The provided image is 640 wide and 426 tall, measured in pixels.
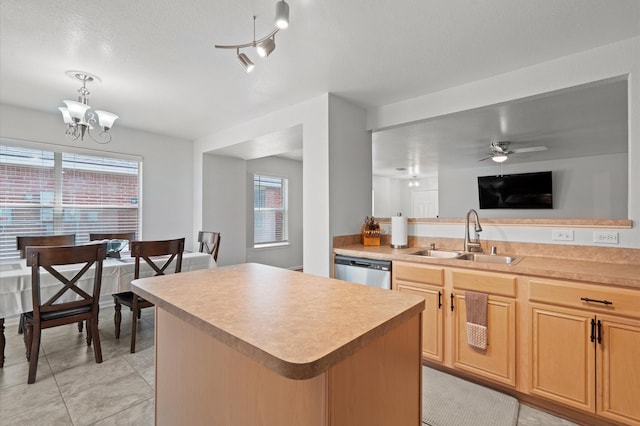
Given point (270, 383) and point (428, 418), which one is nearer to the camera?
point (270, 383)

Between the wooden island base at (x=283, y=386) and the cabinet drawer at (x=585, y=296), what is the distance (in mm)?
1266

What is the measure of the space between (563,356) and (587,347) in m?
0.14

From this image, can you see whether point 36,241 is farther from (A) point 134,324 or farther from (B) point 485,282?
(B) point 485,282

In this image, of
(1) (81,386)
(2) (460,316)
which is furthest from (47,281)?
(2) (460,316)

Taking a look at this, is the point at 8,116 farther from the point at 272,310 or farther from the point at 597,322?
the point at 597,322

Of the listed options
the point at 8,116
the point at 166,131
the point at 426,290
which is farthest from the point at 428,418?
the point at 8,116

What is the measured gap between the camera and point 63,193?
374cm

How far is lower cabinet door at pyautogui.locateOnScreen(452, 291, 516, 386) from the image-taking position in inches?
77.9

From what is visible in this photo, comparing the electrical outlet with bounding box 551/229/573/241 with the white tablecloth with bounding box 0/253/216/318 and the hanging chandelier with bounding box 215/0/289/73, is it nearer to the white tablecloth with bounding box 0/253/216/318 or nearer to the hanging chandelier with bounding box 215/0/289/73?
the hanging chandelier with bounding box 215/0/289/73

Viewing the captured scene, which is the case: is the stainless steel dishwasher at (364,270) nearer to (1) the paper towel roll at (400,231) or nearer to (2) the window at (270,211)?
(1) the paper towel roll at (400,231)

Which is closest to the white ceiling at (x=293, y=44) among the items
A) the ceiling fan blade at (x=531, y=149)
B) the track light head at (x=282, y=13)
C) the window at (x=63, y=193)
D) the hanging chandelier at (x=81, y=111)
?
the hanging chandelier at (x=81, y=111)

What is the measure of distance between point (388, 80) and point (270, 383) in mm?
2631

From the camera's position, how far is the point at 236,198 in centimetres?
520

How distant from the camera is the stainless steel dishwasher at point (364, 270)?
102 inches
